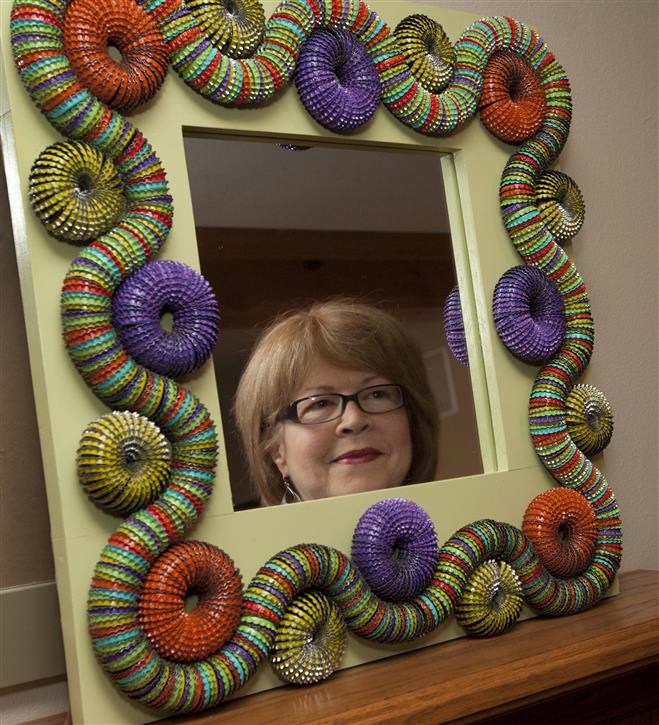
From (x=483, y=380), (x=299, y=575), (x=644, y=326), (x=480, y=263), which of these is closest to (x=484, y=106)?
(x=480, y=263)

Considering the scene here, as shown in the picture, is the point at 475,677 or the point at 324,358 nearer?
the point at 475,677

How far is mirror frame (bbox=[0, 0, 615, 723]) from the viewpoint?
2.14 feet

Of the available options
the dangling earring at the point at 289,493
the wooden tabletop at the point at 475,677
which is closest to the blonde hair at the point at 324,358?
the dangling earring at the point at 289,493

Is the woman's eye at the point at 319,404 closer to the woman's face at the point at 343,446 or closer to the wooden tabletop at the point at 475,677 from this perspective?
the woman's face at the point at 343,446

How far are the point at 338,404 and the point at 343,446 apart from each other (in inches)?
1.4

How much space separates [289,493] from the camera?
76cm

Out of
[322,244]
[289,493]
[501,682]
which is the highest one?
[322,244]

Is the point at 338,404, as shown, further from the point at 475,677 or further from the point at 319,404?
the point at 475,677

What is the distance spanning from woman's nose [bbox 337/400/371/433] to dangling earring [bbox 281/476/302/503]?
2.5 inches

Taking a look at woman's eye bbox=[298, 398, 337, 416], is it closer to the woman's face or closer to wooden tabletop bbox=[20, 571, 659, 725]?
the woman's face

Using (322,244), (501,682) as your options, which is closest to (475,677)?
(501,682)

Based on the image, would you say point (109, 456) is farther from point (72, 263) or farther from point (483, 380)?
point (483, 380)

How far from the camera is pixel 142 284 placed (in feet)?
2.20

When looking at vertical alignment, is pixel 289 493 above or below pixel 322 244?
below
